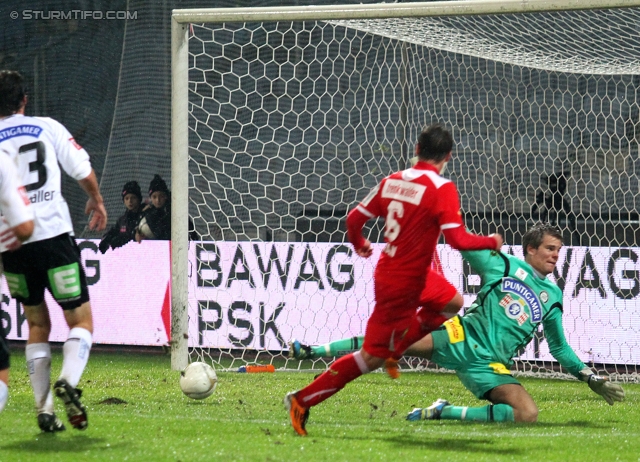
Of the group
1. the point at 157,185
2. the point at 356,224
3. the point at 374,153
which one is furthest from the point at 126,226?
the point at 356,224

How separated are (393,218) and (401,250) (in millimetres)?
165

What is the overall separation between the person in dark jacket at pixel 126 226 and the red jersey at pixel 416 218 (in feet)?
18.0

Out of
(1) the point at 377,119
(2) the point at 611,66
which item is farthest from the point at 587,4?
(1) the point at 377,119

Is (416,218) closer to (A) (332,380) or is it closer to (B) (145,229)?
(A) (332,380)

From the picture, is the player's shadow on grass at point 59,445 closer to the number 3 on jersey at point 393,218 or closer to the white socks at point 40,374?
the white socks at point 40,374

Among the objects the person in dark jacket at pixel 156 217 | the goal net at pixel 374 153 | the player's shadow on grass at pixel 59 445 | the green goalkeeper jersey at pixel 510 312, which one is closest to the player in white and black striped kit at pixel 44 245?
the player's shadow on grass at pixel 59 445

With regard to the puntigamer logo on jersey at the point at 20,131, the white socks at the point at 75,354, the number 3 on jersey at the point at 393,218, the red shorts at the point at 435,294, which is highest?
the puntigamer logo on jersey at the point at 20,131

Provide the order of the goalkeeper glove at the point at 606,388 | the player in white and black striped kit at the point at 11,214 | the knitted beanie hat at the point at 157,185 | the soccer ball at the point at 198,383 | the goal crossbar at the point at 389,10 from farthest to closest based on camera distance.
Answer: the knitted beanie hat at the point at 157,185
the goal crossbar at the point at 389,10
the soccer ball at the point at 198,383
the goalkeeper glove at the point at 606,388
the player in white and black striped kit at the point at 11,214

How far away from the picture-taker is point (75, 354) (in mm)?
4883

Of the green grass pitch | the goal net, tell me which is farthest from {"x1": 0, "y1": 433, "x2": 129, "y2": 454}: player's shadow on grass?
the goal net

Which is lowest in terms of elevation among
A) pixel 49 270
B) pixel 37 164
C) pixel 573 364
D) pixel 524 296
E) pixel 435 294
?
pixel 573 364

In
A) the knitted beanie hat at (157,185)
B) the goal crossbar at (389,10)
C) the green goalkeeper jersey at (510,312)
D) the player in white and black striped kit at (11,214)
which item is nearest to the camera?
the player in white and black striped kit at (11,214)

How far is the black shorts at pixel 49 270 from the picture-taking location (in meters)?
4.88

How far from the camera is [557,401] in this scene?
6938 millimetres
